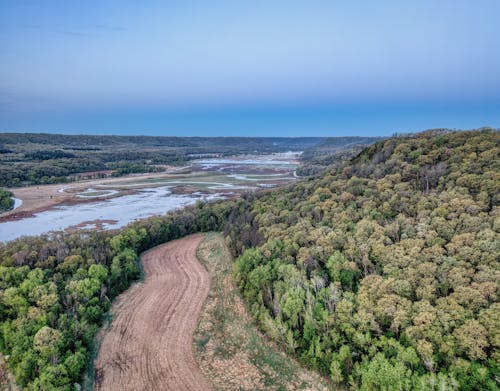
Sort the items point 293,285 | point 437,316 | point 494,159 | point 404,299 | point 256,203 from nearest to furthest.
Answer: point 437,316 < point 404,299 < point 293,285 < point 494,159 < point 256,203

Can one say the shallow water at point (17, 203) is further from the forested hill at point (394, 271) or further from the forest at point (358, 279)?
the forested hill at point (394, 271)

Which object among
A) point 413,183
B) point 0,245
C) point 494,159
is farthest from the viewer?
point 0,245

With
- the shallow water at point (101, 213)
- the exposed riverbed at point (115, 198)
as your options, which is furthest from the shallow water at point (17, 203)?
the shallow water at point (101, 213)

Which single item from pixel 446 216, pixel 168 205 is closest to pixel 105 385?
pixel 446 216

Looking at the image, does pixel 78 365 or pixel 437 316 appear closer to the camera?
pixel 437 316

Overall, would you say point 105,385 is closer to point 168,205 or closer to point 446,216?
Result: point 446,216

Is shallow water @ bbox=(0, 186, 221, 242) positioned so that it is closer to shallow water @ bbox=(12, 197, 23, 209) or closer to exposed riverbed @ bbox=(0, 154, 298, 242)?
exposed riverbed @ bbox=(0, 154, 298, 242)

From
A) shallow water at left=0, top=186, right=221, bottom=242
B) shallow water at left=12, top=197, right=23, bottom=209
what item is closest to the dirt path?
shallow water at left=0, top=186, right=221, bottom=242

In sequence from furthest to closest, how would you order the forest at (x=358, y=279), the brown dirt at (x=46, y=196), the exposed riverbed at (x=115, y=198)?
the brown dirt at (x=46, y=196) → the exposed riverbed at (x=115, y=198) → the forest at (x=358, y=279)
